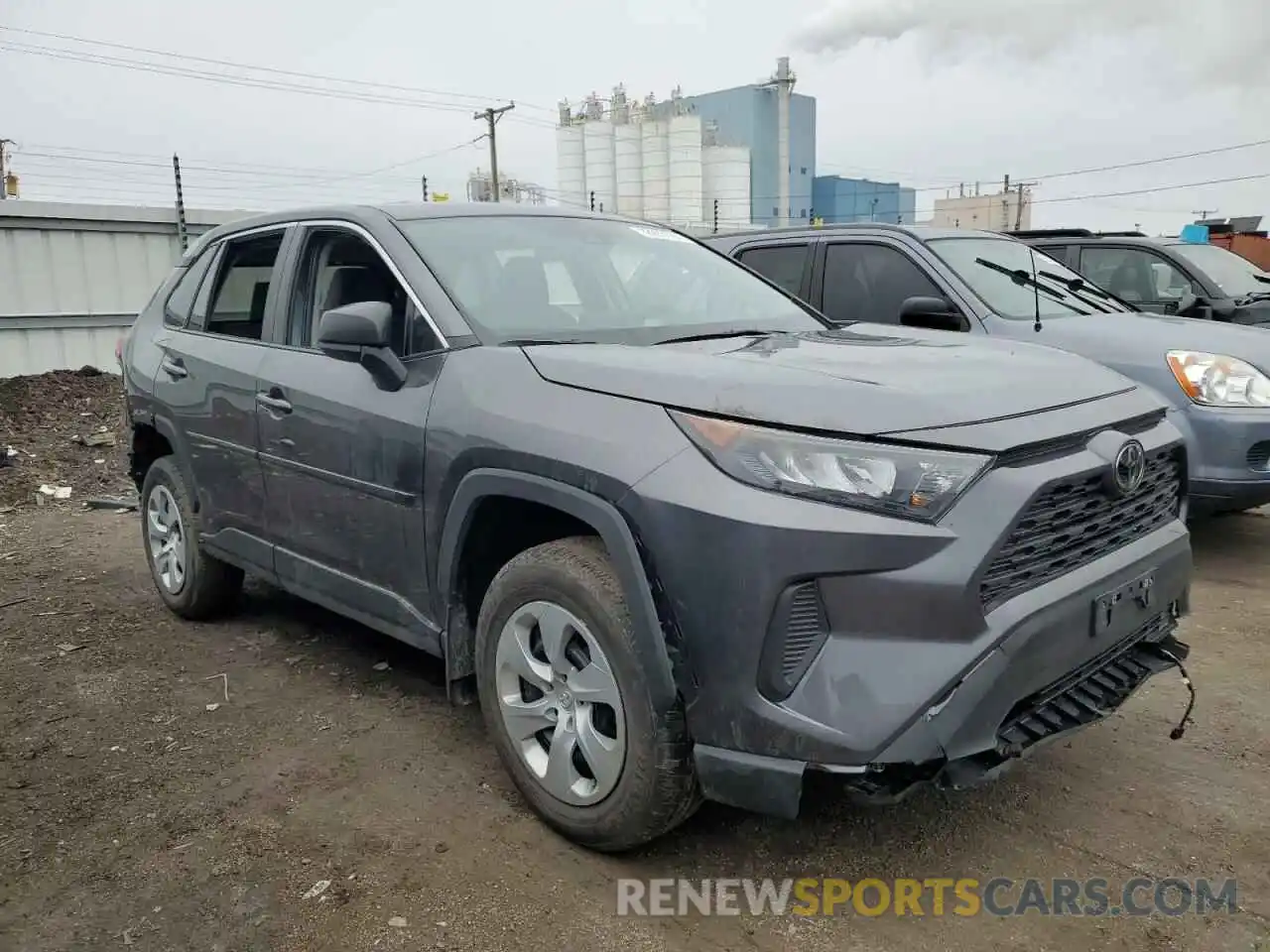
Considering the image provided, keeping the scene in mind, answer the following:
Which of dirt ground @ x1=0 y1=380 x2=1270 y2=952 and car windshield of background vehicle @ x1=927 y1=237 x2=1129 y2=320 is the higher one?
car windshield of background vehicle @ x1=927 y1=237 x2=1129 y2=320

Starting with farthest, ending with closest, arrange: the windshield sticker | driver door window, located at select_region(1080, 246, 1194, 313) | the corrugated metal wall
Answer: the corrugated metal wall → driver door window, located at select_region(1080, 246, 1194, 313) → the windshield sticker

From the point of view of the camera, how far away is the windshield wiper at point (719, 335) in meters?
3.18

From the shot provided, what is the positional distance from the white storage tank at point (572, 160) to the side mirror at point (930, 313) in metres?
46.2

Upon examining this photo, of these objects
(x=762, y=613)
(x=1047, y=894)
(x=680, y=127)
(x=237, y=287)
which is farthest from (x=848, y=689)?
(x=680, y=127)

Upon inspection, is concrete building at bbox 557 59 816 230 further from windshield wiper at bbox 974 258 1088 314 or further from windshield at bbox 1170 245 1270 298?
windshield wiper at bbox 974 258 1088 314

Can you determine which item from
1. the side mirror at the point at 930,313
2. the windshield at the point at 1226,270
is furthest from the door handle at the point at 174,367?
the windshield at the point at 1226,270

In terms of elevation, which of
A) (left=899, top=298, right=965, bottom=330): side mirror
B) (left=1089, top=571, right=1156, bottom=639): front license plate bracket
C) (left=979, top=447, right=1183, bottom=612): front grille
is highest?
(left=899, top=298, right=965, bottom=330): side mirror

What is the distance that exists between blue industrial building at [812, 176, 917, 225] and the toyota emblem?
53.1 meters

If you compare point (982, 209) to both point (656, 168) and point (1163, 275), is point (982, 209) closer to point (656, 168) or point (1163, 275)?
point (656, 168)

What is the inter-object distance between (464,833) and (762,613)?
1.22m

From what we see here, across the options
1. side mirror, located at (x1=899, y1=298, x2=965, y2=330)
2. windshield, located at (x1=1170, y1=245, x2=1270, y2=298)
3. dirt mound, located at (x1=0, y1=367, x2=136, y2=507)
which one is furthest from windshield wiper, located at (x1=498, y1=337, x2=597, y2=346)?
windshield, located at (x1=1170, y1=245, x2=1270, y2=298)

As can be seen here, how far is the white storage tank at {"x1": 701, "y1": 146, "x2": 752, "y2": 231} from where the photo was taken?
156ft

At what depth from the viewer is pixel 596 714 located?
8.61 feet

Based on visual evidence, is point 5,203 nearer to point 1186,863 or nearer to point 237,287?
point 237,287
